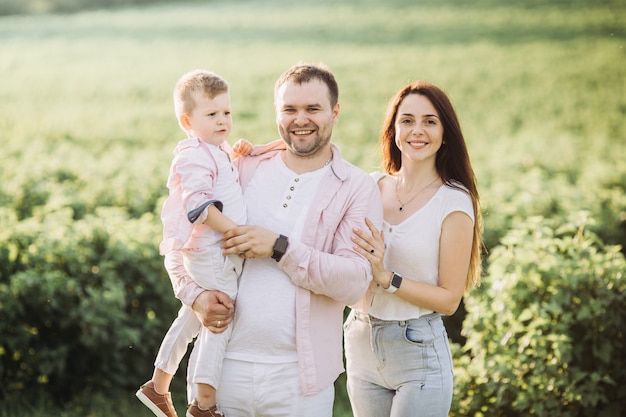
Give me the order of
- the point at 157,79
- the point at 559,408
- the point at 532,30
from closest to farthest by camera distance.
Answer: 1. the point at 559,408
2. the point at 157,79
3. the point at 532,30

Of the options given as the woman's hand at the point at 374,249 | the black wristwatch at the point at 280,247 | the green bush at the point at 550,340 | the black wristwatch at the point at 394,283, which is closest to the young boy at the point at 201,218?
the black wristwatch at the point at 280,247

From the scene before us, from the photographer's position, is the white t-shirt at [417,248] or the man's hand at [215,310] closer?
the man's hand at [215,310]

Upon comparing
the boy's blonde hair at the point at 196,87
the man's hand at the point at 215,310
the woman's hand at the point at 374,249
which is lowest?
the man's hand at the point at 215,310

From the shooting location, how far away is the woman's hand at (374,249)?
3018 millimetres

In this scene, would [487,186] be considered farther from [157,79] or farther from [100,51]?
[100,51]

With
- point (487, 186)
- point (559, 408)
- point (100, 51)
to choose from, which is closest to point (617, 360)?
point (559, 408)

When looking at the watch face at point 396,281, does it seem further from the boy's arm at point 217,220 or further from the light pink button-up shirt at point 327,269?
the boy's arm at point 217,220

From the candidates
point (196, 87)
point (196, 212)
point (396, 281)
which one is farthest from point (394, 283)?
point (196, 87)

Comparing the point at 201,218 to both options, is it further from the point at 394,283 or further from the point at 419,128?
the point at 419,128

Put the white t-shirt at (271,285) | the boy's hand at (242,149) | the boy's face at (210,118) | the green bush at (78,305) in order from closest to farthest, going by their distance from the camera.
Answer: the white t-shirt at (271,285) → the boy's face at (210,118) → the boy's hand at (242,149) → the green bush at (78,305)

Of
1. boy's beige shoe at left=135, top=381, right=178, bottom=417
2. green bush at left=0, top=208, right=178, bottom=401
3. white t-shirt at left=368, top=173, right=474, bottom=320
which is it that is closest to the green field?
green bush at left=0, top=208, right=178, bottom=401

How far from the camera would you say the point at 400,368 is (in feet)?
10.4

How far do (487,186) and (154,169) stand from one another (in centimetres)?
358

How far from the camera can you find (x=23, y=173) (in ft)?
24.7
